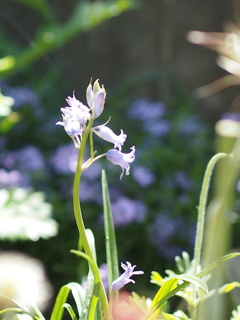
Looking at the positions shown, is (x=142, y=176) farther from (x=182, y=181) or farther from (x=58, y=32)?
(x=58, y=32)

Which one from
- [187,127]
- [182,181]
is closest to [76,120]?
[182,181]

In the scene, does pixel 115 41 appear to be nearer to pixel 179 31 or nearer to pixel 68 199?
pixel 179 31

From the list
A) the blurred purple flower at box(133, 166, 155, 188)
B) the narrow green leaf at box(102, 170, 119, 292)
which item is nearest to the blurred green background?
the blurred purple flower at box(133, 166, 155, 188)

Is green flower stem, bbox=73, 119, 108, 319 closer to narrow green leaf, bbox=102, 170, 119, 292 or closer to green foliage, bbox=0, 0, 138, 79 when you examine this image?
narrow green leaf, bbox=102, 170, 119, 292

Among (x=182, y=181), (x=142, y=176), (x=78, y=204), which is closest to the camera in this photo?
(x=78, y=204)

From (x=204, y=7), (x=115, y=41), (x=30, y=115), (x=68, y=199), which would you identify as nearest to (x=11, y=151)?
(x=30, y=115)

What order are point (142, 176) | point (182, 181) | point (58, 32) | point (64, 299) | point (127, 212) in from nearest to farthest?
1. point (64, 299)
2. point (127, 212)
3. point (142, 176)
4. point (182, 181)
5. point (58, 32)
